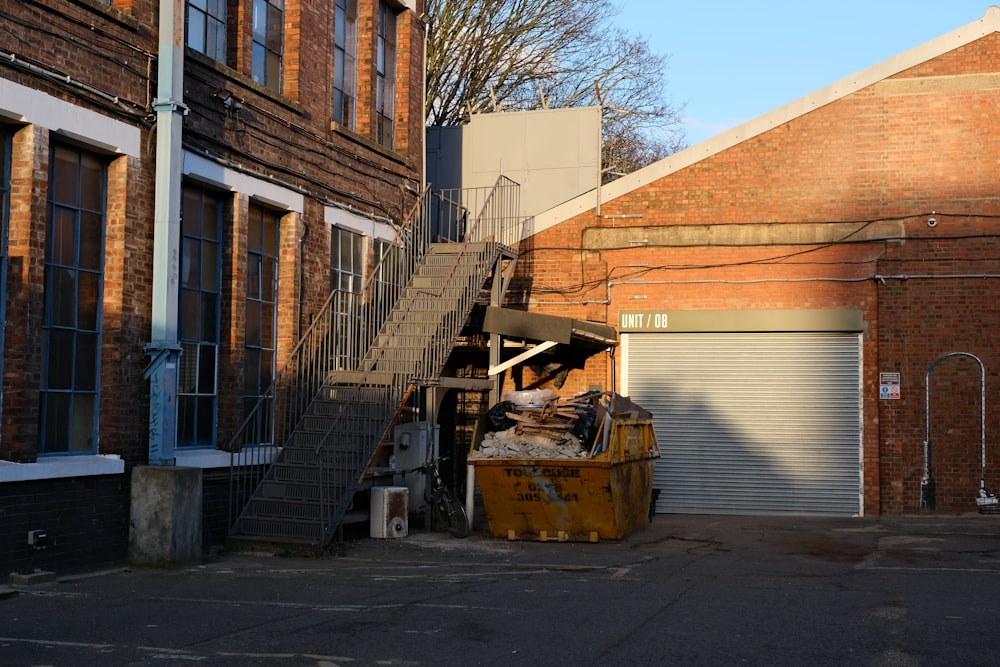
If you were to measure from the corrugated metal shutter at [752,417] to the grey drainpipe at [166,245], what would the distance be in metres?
9.33

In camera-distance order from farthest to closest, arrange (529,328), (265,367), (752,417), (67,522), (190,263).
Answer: (752,417) → (529,328) → (265,367) → (190,263) → (67,522)

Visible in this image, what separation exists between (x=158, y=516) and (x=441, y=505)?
Result: 15.9ft

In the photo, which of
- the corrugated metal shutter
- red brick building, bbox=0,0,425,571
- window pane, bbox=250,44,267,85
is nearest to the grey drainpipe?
red brick building, bbox=0,0,425,571

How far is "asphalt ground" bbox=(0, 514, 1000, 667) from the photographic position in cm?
759

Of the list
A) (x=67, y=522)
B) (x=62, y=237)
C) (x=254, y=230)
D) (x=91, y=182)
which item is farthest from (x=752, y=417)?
(x=62, y=237)

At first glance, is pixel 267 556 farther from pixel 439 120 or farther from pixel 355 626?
pixel 439 120

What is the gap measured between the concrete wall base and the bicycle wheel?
171 inches

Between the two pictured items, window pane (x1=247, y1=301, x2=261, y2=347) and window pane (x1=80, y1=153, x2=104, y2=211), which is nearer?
window pane (x1=80, y1=153, x2=104, y2=211)

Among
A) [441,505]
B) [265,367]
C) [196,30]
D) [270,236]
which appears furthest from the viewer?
[441,505]

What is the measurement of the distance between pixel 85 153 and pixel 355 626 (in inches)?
245

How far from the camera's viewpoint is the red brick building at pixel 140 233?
10867 millimetres

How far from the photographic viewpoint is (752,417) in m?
19.2

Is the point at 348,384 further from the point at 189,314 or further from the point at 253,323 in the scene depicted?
the point at 189,314

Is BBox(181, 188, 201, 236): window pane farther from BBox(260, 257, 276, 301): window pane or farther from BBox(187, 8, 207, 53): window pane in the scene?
BBox(187, 8, 207, 53): window pane
